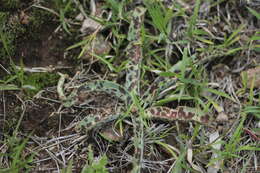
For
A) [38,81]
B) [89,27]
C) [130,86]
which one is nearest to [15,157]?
[38,81]

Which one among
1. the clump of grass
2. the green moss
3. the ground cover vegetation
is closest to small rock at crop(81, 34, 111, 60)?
the ground cover vegetation

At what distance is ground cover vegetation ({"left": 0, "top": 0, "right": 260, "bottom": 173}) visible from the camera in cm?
217

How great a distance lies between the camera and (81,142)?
2.19m

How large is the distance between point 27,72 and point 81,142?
609 millimetres

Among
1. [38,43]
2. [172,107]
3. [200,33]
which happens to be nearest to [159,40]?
[200,33]

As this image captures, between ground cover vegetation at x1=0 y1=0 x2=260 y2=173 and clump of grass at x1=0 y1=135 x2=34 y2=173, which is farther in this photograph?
ground cover vegetation at x1=0 y1=0 x2=260 y2=173

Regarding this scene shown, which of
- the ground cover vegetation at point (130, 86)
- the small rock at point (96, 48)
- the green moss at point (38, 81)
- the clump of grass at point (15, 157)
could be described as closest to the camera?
the clump of grass at point (15, 157)

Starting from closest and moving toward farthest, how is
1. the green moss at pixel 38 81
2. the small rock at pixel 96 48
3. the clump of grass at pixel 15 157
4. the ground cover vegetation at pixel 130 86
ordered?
the clump of grass at pixel 15 157 < the ground cover vegetation at pixel 130 86 < the green moss at pixel 38 81 < the small rock at pixel 96 48

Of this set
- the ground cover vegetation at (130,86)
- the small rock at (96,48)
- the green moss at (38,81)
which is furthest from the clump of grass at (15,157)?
the small rock at (96,48)

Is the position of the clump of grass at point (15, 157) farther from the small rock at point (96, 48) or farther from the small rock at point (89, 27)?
the small rock at point (89, 27)

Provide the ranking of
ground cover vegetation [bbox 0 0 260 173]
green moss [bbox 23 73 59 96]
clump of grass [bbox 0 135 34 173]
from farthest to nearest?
green moss [bbox 23 73 59 96] < ground cover vegetation [bbox 0 0 260 173] < clump of grass [bbox 0 135 34 173]

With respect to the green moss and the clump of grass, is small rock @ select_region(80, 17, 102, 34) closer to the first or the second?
the green moss

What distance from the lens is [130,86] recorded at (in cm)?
231

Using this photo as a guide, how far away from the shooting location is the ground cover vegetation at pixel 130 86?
2.17 meters
